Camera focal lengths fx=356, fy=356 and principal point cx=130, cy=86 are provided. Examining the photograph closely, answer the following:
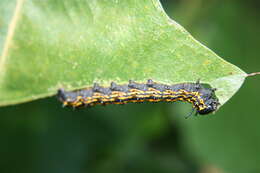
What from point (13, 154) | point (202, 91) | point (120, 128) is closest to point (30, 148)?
point (13, 154)

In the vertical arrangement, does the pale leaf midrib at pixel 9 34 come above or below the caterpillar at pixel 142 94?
above

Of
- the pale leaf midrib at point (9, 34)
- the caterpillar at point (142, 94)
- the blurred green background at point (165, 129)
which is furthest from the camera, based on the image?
the blurred green background at point (165, 129)

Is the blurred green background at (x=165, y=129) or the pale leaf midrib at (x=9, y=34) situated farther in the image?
the blurred green background at (x=165, y=129)

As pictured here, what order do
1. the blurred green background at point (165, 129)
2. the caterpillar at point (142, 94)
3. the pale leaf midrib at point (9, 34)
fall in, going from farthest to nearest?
1. the blurred green background at point (165, 129)
2. the caterpillar at point (142, 94)
3. the pale leaf midrib at point (9, 34)

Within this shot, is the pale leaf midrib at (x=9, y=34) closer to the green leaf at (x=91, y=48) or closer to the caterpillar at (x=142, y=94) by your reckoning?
the green leaf at (x=91, y=48)

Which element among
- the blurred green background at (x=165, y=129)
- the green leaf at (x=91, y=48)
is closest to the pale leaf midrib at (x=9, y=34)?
the green leaf at (x=91, y=48)

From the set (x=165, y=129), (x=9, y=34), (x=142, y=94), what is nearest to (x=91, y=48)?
(x=9, y=34)
